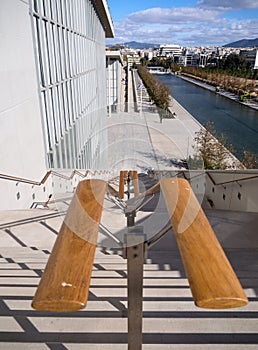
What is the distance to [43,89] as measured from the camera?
5680mm

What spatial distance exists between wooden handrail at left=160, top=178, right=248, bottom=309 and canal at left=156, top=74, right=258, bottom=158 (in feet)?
62.2

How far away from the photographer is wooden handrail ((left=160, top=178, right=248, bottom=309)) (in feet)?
2.67

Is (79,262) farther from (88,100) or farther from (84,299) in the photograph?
(88,100)

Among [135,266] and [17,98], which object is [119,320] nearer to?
[135,266]

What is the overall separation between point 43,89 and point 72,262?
540cm

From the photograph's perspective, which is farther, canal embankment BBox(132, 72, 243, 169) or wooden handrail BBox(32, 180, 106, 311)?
canal embankment BBox(132, 72, 243, 169)

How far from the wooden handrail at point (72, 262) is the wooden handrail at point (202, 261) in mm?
325

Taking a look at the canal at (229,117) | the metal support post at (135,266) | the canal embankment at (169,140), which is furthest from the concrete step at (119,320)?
the canal at (229,117)

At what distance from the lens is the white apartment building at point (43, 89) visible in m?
4.16

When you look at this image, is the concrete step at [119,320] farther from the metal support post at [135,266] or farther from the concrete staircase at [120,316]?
the metal support post at [135,266]

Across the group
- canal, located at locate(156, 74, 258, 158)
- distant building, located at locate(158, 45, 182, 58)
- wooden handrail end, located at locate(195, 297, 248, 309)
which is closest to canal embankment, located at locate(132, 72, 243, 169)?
wooden handrail end, located at locate(195, 297, 248, 309)

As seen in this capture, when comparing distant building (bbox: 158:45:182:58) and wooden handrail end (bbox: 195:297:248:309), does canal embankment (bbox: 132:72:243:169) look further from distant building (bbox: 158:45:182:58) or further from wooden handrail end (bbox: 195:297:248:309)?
distant building (bbox: 158:45:182:58)

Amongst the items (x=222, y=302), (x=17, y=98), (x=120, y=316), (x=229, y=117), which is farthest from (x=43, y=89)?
(x=229, y=117)

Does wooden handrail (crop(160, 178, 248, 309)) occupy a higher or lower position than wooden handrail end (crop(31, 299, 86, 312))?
higher
